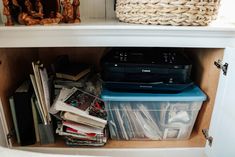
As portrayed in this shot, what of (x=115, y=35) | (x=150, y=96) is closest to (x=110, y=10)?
(x=115, y=35)

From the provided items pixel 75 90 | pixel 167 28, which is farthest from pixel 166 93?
pixel 75 90

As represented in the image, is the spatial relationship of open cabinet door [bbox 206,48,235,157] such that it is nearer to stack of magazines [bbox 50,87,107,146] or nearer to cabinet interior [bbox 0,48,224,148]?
cabinet interior [bbox 0,48,224,148]

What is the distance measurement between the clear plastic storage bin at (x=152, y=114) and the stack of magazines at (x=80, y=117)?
55mm

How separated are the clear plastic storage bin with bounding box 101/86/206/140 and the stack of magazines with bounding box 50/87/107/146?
0.18ft

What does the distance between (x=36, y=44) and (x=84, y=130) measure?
386 millimetres

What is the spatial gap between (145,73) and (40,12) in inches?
17.9

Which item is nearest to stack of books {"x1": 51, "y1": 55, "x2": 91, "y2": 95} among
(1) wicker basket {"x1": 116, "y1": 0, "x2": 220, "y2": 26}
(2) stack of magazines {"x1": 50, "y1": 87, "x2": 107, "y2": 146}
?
(2) stack of magazines {"x1": 50, "y1": 87, "x2": 107, "y2": 146}

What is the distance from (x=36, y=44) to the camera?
0.72 metres

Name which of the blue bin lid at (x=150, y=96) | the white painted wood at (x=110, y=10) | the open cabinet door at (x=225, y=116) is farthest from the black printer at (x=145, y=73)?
the white painted wood at (x=110, y=10)

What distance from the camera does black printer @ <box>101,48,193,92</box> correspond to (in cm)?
81

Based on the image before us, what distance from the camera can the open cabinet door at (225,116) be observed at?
0.67 metres

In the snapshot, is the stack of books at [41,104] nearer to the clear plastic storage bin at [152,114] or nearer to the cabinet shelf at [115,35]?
the cabinet shelf at [115,35]

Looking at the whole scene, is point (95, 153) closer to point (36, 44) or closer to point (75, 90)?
point (75, 90)

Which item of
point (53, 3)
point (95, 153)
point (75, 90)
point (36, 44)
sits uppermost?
point (53, 3)
